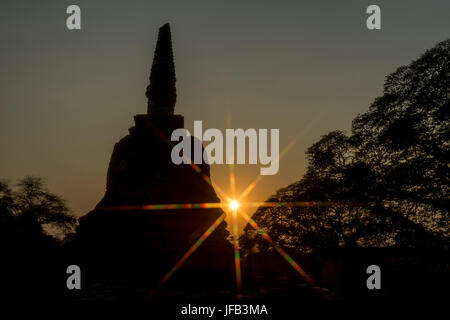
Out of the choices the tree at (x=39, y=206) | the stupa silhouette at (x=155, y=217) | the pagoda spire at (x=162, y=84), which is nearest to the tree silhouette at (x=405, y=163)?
the stupa silhouette at (x=155, y=217)

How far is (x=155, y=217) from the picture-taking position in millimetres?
15688

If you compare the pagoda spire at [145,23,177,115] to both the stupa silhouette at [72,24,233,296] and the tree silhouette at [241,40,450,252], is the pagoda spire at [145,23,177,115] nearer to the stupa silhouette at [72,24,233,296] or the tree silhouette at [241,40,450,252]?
the stupa silhouette at [72,24,233,296]

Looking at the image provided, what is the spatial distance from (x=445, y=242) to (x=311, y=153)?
10576mm

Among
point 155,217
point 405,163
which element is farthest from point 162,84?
point 405,163

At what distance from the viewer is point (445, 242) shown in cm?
1371

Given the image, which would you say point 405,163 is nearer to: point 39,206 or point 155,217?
point 155,217

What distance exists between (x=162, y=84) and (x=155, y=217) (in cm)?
634

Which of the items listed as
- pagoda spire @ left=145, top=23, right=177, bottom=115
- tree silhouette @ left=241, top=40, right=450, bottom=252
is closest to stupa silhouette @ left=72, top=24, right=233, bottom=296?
pagoda spire @ left=145, top=23, right=177, bottom=115

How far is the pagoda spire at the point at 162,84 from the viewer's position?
706 inches

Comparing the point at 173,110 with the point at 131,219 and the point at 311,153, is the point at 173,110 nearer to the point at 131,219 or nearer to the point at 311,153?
the point at 131,219

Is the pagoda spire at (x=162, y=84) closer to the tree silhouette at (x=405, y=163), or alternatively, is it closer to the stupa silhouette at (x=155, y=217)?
the stupa silhouette at (x=155, y=217)

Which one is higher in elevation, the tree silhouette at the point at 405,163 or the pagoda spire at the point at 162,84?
the pagoda spire at the point at 162,84
